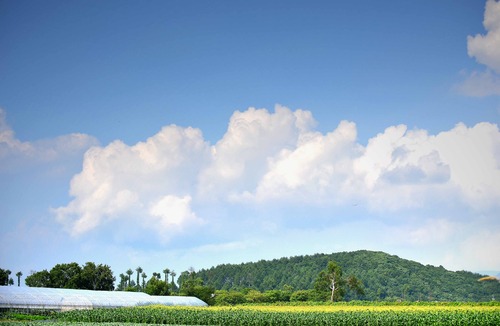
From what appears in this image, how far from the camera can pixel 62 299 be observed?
196 ft

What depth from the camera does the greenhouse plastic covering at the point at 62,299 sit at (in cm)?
5525

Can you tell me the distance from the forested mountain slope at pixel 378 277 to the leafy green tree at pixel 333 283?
20.3 m

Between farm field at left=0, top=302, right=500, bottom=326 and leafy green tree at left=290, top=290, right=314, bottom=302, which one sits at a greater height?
farm field at left=0, top=302, right=500, bottom=326

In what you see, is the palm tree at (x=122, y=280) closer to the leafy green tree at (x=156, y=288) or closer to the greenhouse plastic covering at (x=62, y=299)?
the leafy green tree at (x=156, y=288)

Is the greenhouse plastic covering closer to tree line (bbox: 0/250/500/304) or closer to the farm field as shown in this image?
the farm field

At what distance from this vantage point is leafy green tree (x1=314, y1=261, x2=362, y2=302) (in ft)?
332

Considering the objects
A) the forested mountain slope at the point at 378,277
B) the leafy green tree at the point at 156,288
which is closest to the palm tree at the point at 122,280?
the forested mountain slope at the point at 378,277

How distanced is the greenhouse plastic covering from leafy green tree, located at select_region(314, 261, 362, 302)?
130ft

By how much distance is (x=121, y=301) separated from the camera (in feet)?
220

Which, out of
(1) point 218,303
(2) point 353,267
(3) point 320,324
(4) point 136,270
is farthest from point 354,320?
(2) point 353,267

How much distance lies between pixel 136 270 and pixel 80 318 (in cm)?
8107

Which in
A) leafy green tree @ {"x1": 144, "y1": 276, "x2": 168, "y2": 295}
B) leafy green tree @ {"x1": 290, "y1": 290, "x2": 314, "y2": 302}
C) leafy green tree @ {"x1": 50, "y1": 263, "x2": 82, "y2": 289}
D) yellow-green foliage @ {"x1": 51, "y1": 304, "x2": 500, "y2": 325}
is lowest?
leafy green tree @ {"x1": 290, "y1": 290, "x2": 314, "y2": 302}

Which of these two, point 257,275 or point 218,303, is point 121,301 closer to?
point 218,303

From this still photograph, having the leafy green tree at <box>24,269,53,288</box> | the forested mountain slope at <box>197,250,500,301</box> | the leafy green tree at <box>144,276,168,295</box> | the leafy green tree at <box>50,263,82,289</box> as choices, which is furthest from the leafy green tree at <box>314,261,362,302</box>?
the leafy green tree at <box>24,269,53,288</box>
